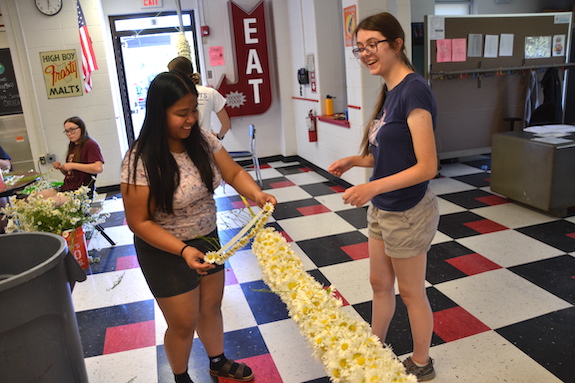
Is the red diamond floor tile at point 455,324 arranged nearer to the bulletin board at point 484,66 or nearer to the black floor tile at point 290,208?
the black floor tile at point 290,208

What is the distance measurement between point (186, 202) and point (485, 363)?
1.60m

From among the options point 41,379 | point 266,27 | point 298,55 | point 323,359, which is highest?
point 266,27

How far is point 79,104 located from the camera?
5762mm

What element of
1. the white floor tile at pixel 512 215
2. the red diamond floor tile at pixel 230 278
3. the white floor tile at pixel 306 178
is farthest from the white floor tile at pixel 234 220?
the white floor tile at pixel 512 215

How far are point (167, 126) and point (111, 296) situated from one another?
1.91 metres

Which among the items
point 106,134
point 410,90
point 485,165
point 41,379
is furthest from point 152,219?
point 485,165

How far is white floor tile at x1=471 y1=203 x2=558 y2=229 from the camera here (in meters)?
3.86

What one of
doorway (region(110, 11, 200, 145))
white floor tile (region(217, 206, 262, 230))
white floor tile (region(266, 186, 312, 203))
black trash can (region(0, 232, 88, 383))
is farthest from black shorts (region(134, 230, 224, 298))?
doorway (region(110, 11, 200, 145))

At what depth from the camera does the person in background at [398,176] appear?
1624 millimetres

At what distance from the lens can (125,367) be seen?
2357mm

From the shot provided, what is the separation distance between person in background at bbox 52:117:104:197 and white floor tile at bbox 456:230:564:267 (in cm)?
301

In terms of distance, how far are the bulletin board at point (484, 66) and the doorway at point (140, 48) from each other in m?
3.40

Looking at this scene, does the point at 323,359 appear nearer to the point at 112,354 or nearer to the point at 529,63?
the point at 112,354

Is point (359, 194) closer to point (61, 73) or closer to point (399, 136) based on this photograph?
point (399, 136)
